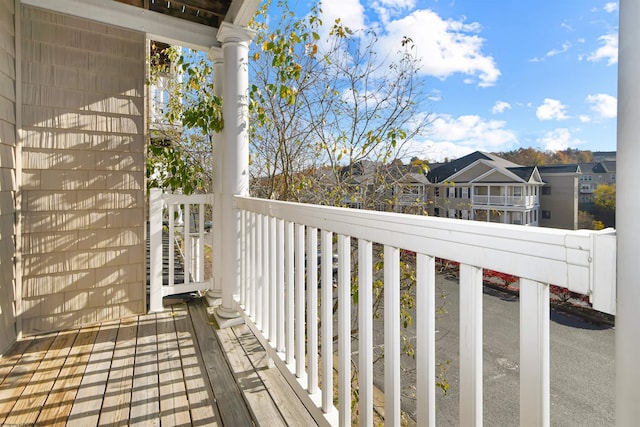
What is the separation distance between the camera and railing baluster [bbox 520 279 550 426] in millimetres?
703

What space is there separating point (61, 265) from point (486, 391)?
2.88 m

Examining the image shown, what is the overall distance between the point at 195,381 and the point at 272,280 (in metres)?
0.68

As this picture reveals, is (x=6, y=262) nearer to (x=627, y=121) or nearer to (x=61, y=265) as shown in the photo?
(x=61, y=265)

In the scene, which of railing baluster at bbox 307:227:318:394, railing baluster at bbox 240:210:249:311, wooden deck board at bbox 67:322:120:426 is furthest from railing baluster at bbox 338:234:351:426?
railing baluster at bbox 240:210:249:311

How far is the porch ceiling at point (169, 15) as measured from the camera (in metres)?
2.60

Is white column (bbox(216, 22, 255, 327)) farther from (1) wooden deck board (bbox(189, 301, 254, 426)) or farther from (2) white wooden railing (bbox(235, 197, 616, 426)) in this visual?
(2) white wooden railing (bbox(235, 197, 616, 426))

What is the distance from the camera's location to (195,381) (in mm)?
1964

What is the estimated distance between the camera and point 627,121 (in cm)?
59

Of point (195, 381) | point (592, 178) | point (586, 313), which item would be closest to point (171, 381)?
point (195, 381)

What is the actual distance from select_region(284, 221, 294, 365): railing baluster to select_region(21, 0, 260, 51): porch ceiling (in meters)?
1.73

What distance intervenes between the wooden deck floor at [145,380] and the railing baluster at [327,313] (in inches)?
12.4

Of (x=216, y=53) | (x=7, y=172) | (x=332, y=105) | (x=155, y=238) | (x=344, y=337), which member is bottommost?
(x=344, y=337)

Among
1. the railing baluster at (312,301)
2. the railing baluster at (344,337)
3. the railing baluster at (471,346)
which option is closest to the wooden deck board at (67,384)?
the railing baluster at (312,301)

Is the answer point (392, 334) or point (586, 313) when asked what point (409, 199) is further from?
point (586, 313)
